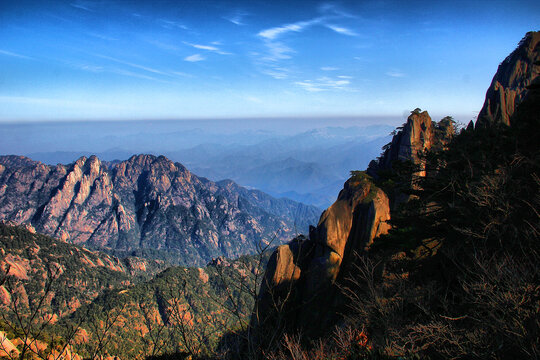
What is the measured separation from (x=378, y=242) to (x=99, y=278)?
5541 inches

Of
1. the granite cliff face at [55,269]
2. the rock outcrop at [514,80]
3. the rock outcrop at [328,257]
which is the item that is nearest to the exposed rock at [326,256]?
the rock outcrop at [328,257]

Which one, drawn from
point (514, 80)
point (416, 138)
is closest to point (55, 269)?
point (416, 138)

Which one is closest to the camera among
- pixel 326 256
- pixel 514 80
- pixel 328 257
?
pixel 328 257

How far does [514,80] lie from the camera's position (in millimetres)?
33844

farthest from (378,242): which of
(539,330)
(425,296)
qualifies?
(539,330)

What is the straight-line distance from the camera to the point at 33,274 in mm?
102125

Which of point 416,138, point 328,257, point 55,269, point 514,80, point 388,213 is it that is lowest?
point 55,269

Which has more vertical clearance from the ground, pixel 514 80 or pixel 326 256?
pixel 514 80

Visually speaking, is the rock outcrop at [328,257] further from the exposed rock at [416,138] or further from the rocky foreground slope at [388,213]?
the exposed rock at [416,138]

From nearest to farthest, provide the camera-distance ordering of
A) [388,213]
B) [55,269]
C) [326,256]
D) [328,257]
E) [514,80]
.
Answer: [328,257]
[326,256]
[388,213]
[514,80]
[55,269]

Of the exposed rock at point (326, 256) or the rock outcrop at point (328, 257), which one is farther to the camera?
the exposed rock at point (326, 256)

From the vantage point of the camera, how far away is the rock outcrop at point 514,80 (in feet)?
101

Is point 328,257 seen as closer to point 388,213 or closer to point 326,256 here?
point 326,256

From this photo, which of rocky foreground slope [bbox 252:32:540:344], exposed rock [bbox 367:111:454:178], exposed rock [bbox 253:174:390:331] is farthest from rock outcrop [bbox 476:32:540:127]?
exposed rock [bbox 253:174:390:331]
